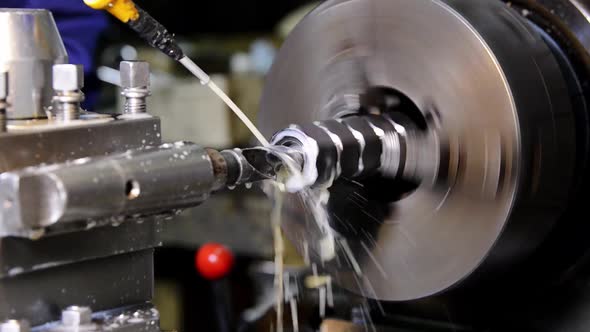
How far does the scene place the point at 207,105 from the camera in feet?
5.49

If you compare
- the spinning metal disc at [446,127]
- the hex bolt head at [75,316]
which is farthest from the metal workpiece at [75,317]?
the spinning metal disc at [446,127]

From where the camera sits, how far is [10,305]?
1.56 ft

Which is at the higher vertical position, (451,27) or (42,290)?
(451,27)

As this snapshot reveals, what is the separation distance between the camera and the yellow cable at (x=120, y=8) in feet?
1.79

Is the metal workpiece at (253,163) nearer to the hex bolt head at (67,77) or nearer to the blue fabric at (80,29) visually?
the hex bolt head at (67,77)

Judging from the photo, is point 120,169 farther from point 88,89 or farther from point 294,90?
point 88,89

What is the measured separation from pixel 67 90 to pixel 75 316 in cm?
13

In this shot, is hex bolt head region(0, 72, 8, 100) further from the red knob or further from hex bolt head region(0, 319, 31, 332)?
the red knob

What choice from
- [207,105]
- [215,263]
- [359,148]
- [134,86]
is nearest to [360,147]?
[359,148]

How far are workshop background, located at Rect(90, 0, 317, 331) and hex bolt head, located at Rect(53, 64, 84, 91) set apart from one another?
3.20 feet

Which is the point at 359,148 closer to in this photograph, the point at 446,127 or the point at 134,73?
the point at 446,127

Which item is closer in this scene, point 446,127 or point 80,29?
point 446,127

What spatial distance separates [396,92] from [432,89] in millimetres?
38

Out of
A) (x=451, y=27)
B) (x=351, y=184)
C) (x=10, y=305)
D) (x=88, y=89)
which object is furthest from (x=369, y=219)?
(x=88, y=89)
